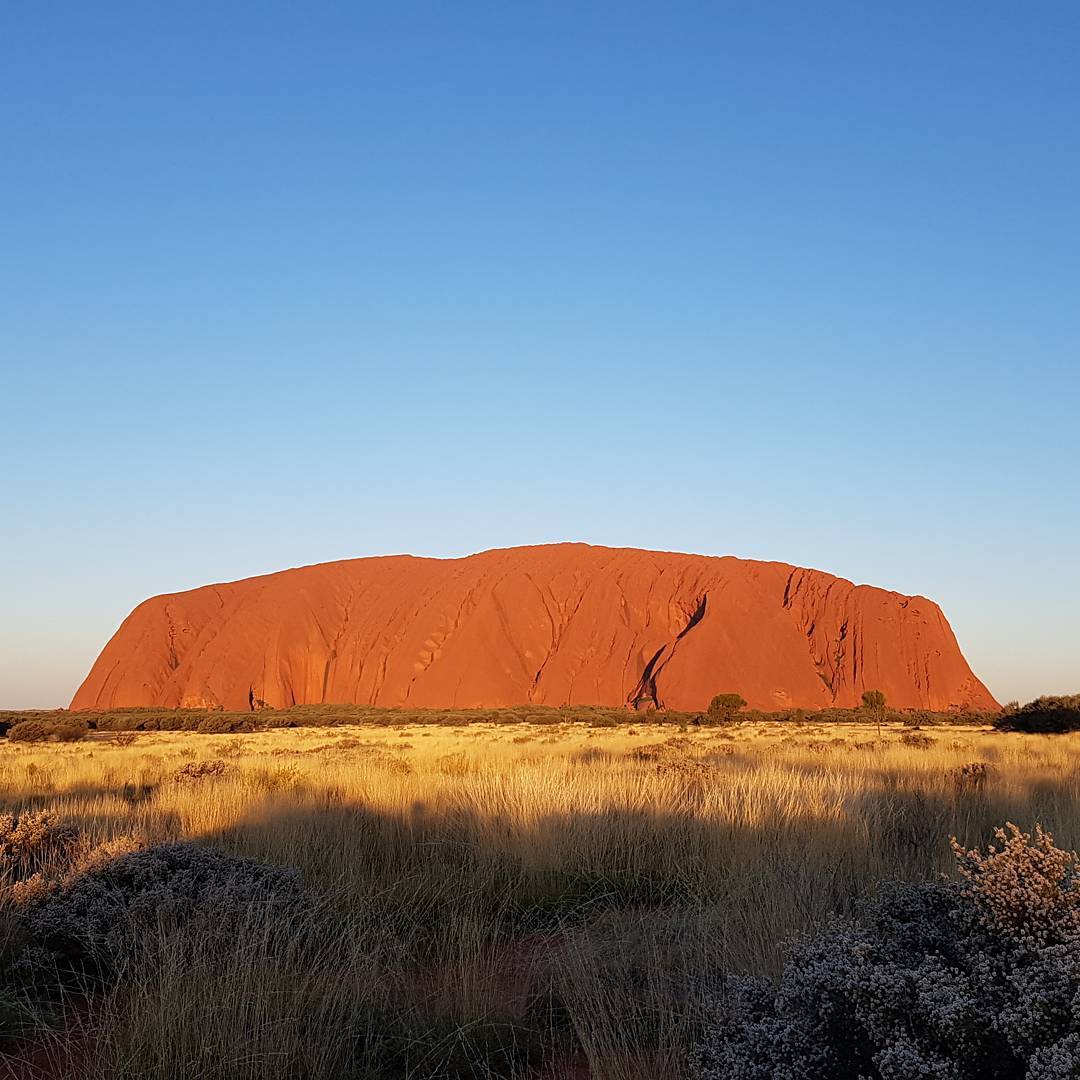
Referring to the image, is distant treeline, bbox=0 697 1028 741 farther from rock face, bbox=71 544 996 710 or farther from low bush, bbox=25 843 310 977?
low bush, bbox=25 843 310 977

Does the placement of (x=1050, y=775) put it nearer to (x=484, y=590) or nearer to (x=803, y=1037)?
(x=803, y=1037)

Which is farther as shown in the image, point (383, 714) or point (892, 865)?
point (383, 714)

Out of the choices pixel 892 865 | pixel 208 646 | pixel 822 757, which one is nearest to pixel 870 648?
pixel 208 646

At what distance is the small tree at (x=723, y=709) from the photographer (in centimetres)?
5293

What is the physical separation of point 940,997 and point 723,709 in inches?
2101

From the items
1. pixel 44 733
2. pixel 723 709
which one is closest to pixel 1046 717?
pixel 723 709

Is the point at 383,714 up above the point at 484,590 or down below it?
below

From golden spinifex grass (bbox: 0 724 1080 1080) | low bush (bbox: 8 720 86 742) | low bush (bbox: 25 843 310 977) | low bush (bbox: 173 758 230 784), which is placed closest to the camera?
golden spinifex grass (bbox: 0 724 1080 1080)

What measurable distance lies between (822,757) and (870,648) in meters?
70.4

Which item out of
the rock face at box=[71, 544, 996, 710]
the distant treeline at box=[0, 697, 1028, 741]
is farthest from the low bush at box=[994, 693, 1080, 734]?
the rock face at box=[71, 544, 996, 710]

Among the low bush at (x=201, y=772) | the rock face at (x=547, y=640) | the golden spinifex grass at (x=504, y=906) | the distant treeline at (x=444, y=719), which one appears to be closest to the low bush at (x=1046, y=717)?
the distant treeline at (x=444, y=719)

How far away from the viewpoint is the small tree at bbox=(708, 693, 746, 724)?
5293 cm

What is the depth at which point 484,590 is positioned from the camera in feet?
287

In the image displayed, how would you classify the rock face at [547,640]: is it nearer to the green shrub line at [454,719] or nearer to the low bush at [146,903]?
the green shrub line at [454,719]
